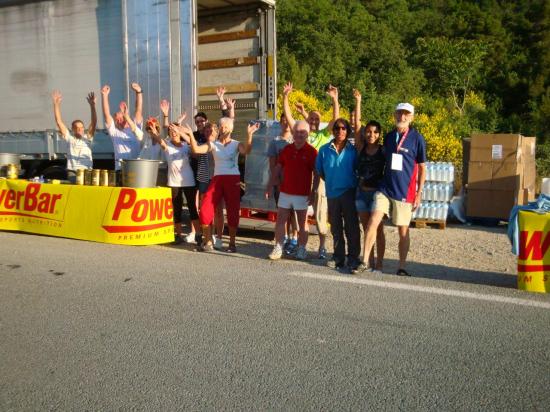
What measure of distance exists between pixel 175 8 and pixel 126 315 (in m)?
5.88

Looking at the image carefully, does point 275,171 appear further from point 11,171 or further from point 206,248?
point 11,171

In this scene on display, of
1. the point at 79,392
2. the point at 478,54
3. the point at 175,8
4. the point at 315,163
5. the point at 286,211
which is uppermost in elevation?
the point at 478,54

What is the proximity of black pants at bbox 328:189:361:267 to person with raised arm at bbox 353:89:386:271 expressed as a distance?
0.37 feet

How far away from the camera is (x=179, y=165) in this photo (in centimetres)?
784

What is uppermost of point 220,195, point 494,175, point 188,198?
point 494,175

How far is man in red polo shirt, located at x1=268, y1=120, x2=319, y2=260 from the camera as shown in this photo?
6789 millimetres

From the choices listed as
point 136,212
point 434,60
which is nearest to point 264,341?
point 136,212

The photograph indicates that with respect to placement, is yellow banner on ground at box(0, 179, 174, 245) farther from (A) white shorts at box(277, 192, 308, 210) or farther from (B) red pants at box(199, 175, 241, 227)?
(A) white shorts at box(277, 192, 308, 210)

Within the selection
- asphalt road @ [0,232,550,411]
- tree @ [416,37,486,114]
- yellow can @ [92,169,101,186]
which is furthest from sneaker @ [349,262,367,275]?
tree @ [416,37,486,114]

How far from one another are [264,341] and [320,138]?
409 centimetres

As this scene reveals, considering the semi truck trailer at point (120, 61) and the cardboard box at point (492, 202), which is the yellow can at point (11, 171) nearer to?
the semi truck trailer at point (120, 61)

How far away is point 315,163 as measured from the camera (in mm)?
6707

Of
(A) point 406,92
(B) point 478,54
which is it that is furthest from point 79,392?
(B) point 478,54

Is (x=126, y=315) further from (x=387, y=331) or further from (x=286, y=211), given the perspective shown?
(x=286, y=211)
